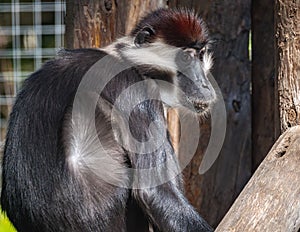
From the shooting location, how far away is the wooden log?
9.59ft

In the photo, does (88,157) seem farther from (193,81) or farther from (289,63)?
(289,63)

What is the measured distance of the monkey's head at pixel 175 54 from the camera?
396cm

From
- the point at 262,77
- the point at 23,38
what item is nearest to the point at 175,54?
the point at 262,77

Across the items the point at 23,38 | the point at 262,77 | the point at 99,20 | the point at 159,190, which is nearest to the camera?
the point at 159,190

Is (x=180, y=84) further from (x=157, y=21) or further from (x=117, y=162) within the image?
(x=117, y=162)

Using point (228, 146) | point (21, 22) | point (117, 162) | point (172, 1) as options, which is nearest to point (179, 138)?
point (228, 146)

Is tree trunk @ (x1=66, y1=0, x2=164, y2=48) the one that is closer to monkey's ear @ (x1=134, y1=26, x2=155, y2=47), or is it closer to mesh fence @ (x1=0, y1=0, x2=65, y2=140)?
monkey's ear @ (x1=134, y1=26, x2=155, y2=47)

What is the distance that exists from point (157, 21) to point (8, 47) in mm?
4181

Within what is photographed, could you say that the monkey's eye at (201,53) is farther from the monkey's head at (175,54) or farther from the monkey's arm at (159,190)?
the monkey's arm at (159,190)

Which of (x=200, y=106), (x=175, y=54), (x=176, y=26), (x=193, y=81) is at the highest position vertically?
(x=176, y=26)

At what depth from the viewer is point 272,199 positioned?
3.02 m

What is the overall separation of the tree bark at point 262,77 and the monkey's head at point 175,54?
1215 millimetres

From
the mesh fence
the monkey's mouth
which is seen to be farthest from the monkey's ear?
the mesh fence

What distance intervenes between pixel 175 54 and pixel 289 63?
713 mm
